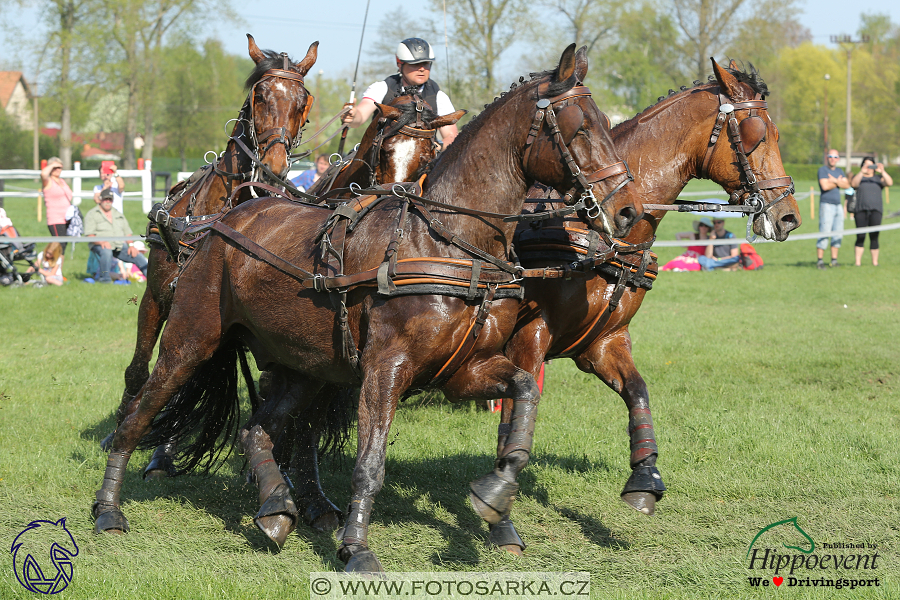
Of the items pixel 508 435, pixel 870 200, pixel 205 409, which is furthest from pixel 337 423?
pixel 870 200

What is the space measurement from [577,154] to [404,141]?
2082 millimetres

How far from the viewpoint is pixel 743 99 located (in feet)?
16.5

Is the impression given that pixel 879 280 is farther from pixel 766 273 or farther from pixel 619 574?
pixel 619 574

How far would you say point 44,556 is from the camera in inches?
172

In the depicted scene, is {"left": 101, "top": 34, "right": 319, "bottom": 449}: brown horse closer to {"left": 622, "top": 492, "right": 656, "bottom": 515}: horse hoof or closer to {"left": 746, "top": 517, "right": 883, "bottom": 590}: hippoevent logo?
{"left": 622, "top": 492, "right": 656, "bottom": 515}: horse hoof

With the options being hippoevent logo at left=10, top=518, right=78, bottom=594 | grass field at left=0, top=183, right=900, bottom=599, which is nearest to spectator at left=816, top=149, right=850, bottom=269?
grass field at left=0, top=183, right=900, bottom=599

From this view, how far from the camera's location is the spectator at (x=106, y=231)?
1515 centimetres

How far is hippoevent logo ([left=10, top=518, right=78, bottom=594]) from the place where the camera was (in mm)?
3981

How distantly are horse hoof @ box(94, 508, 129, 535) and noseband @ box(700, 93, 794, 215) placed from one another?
3.98 m

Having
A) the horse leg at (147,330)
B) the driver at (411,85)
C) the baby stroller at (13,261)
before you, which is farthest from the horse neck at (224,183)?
the baby stroller at (13,261)

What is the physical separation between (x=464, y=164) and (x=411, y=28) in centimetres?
3287

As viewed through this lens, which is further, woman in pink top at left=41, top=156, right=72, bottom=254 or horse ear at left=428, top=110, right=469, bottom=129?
woman in pink top at left=41, top=156, right=72, bottom=254

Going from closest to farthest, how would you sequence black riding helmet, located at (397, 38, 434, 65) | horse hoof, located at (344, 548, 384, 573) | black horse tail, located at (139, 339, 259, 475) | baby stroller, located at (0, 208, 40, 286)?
horse hoof, located at (344, 548, 384, 573) < black horse tail, located at (139, 339, 259, 475) < black riding helmet, located at (397, 38, 434, 65) < baby stroller, located at (0, 208, 40, 286)

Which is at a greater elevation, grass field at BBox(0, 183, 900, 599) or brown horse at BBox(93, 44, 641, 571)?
brown horse at BBox(93, 44, 641, 571)
